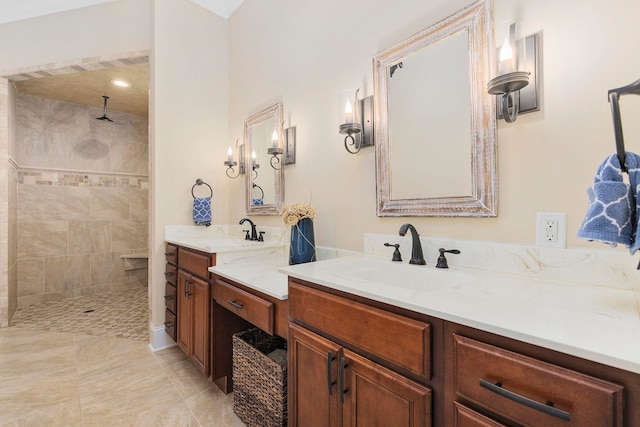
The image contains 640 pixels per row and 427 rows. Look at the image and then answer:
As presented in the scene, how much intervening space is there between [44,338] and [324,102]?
10.4 feet

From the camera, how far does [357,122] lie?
5.19 ft

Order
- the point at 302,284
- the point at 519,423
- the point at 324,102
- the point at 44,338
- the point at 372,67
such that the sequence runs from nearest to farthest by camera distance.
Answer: the point at 519,423
the point at 302,284
the point at 372,67
the point at 324,102
the point at 44,338

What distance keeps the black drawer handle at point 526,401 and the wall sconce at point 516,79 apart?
2.89ft

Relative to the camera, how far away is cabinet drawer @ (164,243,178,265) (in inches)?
91.3

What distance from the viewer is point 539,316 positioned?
2.25 ft

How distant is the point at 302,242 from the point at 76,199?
3852mm

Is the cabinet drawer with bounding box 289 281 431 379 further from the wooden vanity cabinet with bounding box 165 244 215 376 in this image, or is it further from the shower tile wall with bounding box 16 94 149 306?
the shower tile wall with bounding box 16 94 149 306

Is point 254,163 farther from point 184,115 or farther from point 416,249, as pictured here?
point 416,249

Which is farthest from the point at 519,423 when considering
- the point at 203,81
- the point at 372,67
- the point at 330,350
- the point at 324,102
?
the point at 203,81

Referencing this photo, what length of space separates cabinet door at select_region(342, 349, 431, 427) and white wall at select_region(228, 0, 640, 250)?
26.3 inches

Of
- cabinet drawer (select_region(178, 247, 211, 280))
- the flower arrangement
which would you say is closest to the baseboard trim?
cabinet drawer (select_region(178, 247, 211, 280))

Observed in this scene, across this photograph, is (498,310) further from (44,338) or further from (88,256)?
(88,256)

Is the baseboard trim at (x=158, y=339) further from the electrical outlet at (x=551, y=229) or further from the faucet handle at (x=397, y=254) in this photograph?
the electrical outlet at (x=551, y=229)

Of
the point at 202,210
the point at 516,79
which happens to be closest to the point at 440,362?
the point at 516,79
